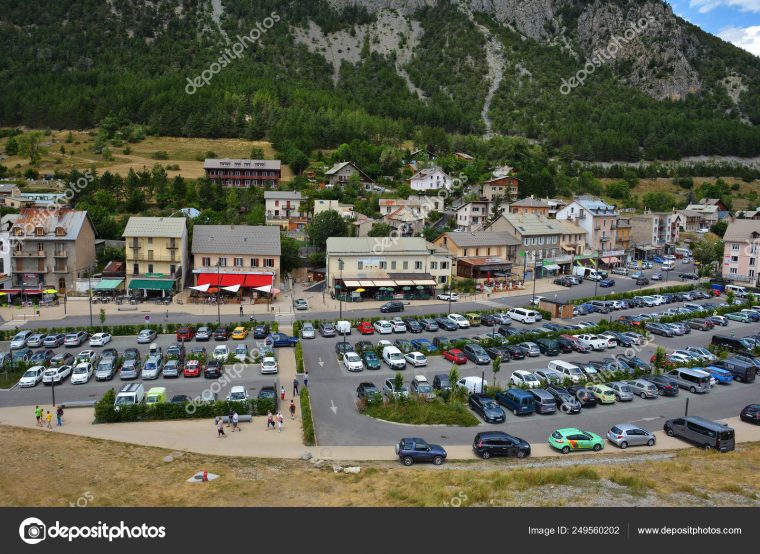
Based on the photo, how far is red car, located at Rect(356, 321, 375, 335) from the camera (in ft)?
137

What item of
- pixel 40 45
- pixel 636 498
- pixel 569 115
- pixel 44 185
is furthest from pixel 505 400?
pixel 40 45

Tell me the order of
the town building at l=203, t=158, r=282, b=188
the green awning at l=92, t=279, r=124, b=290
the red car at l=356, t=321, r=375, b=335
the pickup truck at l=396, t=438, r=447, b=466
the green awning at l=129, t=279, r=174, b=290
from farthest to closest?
the town building at l=203, t=158, r=282, b=188, the green awning at l=92, t=279, r=124, b=290, the green awning at l=129, t=279, r=174, b=290, the red car at l=356, t=321, r=375, b=335, the pickup truck at l=396, t=438, r=447, b=466

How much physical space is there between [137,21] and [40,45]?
33514 millimetres

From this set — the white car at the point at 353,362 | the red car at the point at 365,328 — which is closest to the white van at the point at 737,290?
the red car at the point at 365,328

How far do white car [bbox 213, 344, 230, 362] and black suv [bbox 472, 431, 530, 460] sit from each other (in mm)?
17348

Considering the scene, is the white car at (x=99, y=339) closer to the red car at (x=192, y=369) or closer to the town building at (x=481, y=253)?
the red car at (x=192, y=369)

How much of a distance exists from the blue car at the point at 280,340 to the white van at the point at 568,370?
1620 cm

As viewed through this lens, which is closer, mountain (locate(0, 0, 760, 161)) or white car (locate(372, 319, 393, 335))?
white car (locate(372, 319, 393, 335))

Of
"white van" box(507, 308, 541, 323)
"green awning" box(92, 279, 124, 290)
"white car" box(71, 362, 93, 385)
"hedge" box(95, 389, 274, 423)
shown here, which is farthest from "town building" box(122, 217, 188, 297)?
"white van" box(507, 308, 541, 323)

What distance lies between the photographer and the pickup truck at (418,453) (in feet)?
72.9

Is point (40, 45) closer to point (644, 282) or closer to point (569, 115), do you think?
point (569, 115)

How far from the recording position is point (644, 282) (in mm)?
62844

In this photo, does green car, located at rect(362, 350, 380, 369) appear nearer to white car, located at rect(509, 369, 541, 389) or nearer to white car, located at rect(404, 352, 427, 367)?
white car, located at rect(404, 352, 427, 367)

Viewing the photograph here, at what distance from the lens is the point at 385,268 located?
56812 mm
